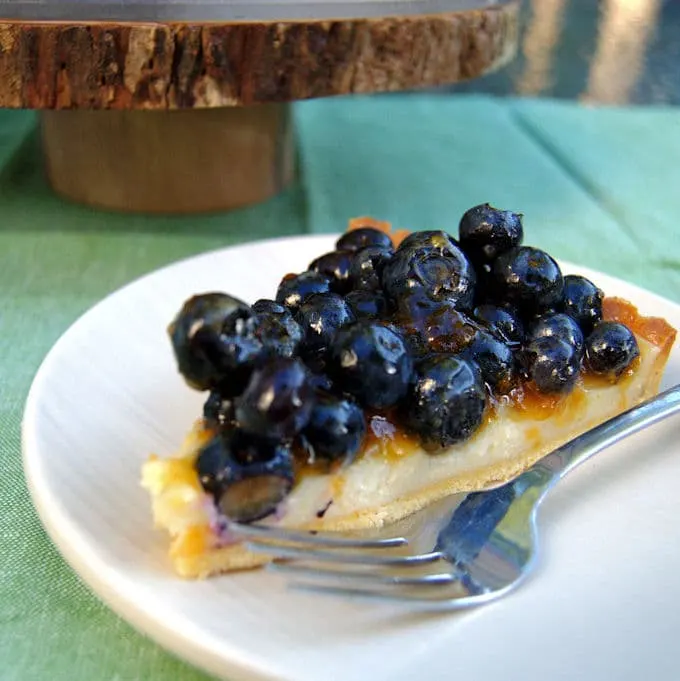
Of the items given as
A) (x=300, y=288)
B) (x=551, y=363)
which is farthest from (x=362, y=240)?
(x=551, y=363)

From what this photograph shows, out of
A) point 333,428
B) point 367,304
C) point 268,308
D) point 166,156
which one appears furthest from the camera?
point 166,156

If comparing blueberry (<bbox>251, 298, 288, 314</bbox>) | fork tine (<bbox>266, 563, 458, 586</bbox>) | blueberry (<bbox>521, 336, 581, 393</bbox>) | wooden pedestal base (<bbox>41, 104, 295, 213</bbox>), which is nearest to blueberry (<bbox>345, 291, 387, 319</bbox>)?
blueberry (<bbox>251, 298, 288, 314</bbox>)

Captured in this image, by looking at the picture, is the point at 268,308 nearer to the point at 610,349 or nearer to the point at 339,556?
the point at 339,556

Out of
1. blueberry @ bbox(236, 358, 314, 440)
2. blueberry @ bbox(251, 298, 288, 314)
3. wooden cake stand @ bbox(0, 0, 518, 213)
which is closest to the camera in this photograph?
blueberry @ bbox(236, 358, 314, 440)

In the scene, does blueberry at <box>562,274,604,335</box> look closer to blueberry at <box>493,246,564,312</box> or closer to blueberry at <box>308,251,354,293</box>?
blueberry at <box>493,246,564,312</box>

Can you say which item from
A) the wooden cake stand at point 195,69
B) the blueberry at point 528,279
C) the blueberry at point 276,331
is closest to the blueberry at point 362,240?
the blueberry at point 528,279

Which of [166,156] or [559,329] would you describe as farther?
[166,156]
